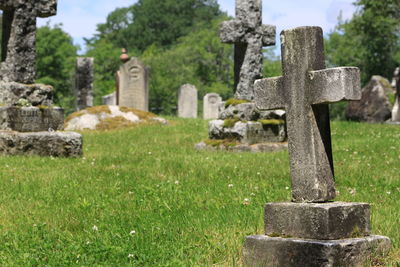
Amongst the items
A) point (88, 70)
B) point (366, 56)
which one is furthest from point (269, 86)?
point (366, 56)

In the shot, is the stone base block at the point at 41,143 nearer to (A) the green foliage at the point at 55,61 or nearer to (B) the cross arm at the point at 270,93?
(B) the cross arm at the point at 270,93

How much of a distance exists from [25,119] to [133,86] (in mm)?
15430

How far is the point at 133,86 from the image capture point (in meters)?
27.8

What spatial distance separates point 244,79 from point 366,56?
36.6 metres

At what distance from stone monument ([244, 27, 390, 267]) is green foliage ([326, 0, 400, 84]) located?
3830cm

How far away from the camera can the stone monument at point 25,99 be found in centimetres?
1220

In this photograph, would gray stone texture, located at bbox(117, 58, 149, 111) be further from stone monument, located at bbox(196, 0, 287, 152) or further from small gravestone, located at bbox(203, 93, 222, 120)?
stone monument, located at bbox(196, 0, 287, 152)

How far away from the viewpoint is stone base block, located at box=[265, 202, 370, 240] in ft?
15.1

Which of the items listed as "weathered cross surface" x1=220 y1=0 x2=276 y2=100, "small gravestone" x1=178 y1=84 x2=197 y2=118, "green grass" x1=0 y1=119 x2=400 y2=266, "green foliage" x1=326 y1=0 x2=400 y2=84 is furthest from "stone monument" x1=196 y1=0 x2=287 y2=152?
"green foliage" x1=326 y1=0 x2=400 y2=84

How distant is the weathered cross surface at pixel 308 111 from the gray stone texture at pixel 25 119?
841cm

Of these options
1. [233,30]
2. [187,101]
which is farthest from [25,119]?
[187,101]

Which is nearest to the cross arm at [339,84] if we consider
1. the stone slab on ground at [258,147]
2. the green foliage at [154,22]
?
the stone slab on ground at [258,147]

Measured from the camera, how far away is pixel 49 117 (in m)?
12.7

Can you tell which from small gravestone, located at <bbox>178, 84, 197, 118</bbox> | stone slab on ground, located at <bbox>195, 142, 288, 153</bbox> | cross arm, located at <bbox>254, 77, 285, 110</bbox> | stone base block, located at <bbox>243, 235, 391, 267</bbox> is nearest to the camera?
stone base block, located at <bbox>243, 235, 391, 267</bbox>
